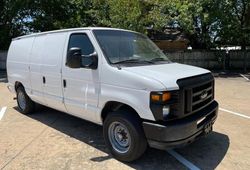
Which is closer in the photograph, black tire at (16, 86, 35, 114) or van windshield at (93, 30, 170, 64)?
van windshield at (93, 30, 170, 64)

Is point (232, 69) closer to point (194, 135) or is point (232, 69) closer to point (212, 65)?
point (212, 65)

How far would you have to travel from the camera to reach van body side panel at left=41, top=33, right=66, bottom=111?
6270 millimetres

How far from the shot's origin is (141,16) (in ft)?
61.0

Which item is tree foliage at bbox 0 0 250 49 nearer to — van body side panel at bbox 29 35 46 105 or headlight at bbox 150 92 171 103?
van body side panel at bbox 29 35 46 105

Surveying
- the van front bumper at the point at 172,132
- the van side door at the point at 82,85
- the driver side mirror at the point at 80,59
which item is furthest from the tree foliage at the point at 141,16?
the van front bumper at the point at 172,132

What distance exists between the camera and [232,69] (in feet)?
67.1

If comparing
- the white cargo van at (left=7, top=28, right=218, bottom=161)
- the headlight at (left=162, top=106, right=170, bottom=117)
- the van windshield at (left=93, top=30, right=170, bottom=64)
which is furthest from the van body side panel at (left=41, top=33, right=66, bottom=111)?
the headlight at (left=162, top=106, right=170, bottom=117)

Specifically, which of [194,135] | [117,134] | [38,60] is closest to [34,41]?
[38,60]

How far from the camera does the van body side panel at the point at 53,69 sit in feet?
20.6

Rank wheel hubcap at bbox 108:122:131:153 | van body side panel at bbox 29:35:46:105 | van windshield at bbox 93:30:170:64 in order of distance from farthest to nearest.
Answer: van body side panel at bbox 29:35:46:105 < van windshield at bbox 93:30:170:64 < wheel hubcap at bbox 108:122:131:153

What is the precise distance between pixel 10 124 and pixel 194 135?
14.8 feet

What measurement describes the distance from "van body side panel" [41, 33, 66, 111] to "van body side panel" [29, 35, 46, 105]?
0.61 ft

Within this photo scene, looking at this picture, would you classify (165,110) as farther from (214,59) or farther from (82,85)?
(214,59)

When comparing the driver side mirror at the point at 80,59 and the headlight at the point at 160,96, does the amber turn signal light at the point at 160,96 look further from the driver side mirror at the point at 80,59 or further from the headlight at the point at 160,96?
the driver side mirror at the point at 80,59
